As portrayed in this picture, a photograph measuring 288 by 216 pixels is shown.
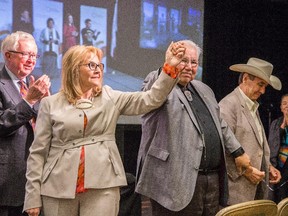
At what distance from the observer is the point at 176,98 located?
97.8 inches

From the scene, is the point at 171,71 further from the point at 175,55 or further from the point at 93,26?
the point at 93,26

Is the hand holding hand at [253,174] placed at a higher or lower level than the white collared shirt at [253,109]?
lower

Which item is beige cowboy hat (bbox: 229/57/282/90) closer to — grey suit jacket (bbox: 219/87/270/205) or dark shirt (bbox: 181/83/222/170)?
grey suit jacket (bbox: 219/87/270/205)

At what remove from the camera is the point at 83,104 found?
223 cm

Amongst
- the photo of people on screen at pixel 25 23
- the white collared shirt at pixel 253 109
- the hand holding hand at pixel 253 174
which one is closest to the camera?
the hand holding hand at pixel 253 174

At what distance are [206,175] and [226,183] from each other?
6.1 inches

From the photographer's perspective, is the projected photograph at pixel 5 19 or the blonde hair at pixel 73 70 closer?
the blonde hair at pixel 73 70

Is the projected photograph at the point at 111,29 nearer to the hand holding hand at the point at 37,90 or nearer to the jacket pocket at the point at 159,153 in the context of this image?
the hand holding hand at the point at 37,90

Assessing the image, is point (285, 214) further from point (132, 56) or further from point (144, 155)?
point (132, 56)

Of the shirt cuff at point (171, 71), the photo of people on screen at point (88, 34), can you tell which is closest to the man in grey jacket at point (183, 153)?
the shirt cuff at point (171, 71)

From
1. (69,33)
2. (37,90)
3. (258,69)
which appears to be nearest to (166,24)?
(69,33)

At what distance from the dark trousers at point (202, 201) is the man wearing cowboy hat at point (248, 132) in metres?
0.35

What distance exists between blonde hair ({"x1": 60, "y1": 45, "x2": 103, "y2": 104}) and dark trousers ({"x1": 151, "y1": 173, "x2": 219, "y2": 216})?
2.25 feet

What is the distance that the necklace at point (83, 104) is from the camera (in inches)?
87.5
